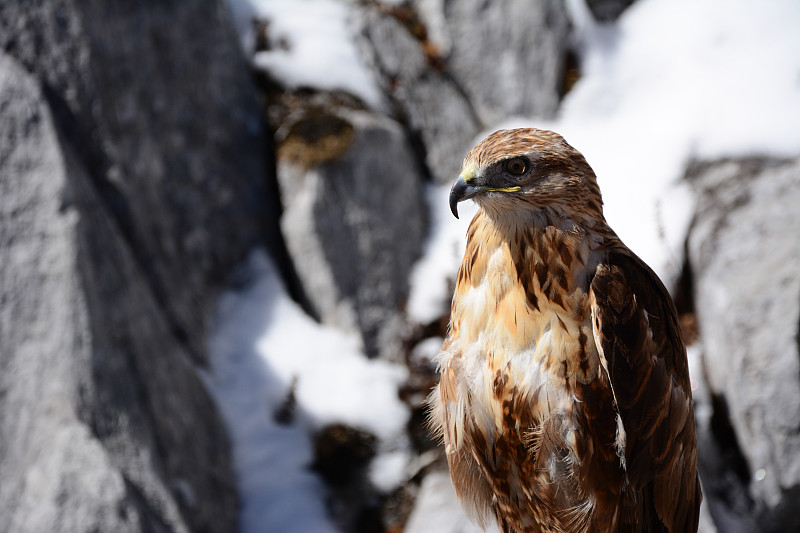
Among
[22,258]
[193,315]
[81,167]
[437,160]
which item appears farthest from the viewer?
[437,160]

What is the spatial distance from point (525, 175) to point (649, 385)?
0.88m

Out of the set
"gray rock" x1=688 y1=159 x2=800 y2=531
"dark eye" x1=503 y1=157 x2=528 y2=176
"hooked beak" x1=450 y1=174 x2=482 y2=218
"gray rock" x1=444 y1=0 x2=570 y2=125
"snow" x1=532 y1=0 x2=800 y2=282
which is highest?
"dark eye" x1=503 y1=157 x2=528 y2=176

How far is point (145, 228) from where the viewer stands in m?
4.82

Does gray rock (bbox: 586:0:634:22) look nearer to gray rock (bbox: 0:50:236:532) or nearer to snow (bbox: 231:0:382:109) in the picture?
snow (bbox: 231:0:382:109)

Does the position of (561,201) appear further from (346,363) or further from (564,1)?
(564,1)

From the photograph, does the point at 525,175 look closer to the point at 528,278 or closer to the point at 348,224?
the point at 528,278

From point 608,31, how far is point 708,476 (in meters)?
4.82

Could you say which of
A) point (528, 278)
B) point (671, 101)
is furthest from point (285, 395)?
point (671, 101)

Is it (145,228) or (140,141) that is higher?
(140,141)

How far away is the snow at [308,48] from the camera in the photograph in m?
6.46

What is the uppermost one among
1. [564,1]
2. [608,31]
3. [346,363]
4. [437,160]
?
[564,1]

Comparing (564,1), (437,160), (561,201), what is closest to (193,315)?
(437,160)

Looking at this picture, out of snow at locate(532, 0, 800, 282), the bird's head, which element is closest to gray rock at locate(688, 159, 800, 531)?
snow at locate(532, 0, 800, 282)

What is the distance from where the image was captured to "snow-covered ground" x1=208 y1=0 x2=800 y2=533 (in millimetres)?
5082
